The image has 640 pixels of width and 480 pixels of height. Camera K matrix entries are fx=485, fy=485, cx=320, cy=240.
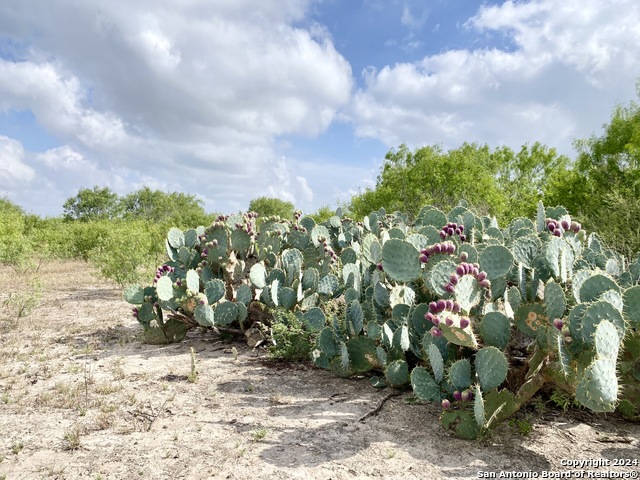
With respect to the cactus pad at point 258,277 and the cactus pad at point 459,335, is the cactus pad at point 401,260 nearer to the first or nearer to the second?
the cactus pad at point 459,335

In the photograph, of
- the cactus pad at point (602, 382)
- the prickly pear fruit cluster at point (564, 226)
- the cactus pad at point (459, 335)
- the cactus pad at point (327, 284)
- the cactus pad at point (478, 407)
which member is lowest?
the cactus pad at point (478, 407)

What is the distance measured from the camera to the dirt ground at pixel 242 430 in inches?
121

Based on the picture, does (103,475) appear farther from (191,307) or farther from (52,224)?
(52,224)

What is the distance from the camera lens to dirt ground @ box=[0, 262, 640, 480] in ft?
10.1

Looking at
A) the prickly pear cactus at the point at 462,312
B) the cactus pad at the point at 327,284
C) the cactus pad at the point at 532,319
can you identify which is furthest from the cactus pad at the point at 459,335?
the cactus pad at the point at 327,284

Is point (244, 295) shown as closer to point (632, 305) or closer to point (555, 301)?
point (555, 301)

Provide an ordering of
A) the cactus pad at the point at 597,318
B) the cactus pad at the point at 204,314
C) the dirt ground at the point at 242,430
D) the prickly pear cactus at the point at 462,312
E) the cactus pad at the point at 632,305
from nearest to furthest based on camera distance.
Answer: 1. the cactus pad at the point at 597,318
2. the dirt ground at the point at 242,430
3. the prickly pear cactus at the point at 462,312
4. the cactus pad at the point at 632,305
5. the cactus pad at the point at 204,314

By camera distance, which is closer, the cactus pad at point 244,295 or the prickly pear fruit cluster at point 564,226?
the prickly pear fruit cluster at point 564,226

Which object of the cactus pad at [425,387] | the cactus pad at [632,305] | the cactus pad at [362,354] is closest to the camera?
the cactus pad at [632,305]

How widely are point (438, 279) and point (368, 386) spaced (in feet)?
4.77

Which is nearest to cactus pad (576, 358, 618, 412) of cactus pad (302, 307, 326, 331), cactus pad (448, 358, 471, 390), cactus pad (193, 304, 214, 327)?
cactus pad (448, 358, 471, 390)

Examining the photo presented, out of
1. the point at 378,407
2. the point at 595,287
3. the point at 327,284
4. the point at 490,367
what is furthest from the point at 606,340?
the point at 327,284

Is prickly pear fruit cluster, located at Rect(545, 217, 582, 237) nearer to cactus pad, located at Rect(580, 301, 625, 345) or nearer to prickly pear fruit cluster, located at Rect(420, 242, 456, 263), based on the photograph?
prickly pear fruit cluster, located at Rect(420, 242, 456, 263)

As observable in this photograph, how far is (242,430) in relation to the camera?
3.60 meters
